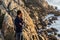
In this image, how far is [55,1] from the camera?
10281 centimetres

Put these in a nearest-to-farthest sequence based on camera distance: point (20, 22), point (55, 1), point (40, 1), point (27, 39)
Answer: point (20, 22) < point (27, 39) < point (40, 1) < point (55, 1)

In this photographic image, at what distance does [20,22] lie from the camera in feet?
49.3

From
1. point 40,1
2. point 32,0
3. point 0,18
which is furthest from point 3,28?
point 40,1

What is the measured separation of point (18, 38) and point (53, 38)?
831 inches

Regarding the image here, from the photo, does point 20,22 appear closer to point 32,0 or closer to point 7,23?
point 7,23

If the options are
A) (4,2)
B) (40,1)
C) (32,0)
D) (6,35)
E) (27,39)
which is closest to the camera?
(27,39)

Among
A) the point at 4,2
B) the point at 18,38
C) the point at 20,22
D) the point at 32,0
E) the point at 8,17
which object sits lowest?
the point at 18,38

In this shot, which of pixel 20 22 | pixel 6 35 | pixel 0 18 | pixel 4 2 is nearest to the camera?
pixel 20 22

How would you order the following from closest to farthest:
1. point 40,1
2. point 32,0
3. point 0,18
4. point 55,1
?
1. point 0,18
2. point 32,0
3. point 40,1
4. point 55,1

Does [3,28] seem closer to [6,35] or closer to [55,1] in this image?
[6,35]

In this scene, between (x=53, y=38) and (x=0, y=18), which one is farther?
(x=53, y=38)

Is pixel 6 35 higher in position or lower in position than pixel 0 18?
lower

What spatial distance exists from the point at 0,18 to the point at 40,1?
5033cm

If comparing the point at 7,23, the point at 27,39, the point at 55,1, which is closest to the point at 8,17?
the point at 7,23
